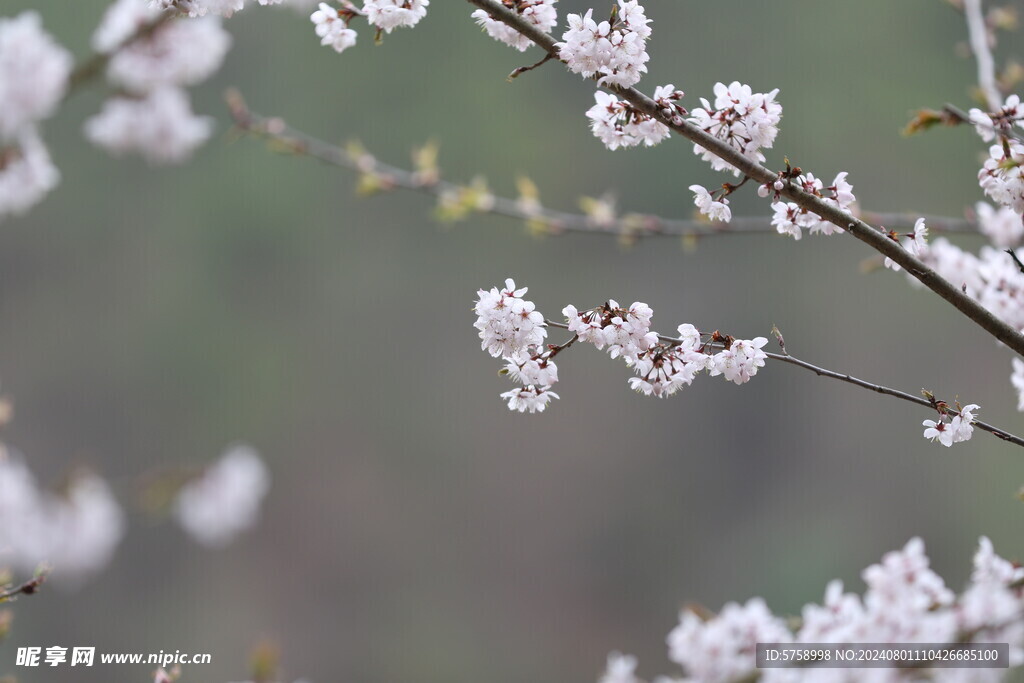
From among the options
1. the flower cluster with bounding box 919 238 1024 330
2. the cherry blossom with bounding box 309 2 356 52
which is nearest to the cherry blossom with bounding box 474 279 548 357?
the cherry blossom with bounding box 309 2 356 52

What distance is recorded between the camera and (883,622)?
1.00 m

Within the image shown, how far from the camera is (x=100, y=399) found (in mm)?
8070

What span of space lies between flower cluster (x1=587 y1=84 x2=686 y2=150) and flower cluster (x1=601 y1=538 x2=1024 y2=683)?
0.49 meters

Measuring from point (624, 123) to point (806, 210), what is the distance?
0.18 meters

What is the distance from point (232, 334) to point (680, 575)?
4.70 metres

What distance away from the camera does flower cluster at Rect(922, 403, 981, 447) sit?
0.78m

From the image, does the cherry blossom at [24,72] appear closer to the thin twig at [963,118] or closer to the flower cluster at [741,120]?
the flower cluster at [741,120]

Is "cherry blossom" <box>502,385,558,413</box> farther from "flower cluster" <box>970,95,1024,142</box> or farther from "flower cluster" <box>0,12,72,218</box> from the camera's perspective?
"flower cluster" <box>0,12,72,218</box>

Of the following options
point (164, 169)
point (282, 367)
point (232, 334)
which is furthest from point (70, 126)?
point (282, 367)

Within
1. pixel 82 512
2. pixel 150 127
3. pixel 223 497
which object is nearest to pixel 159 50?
pixel 150 127

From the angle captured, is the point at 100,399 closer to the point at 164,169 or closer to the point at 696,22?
the point at 164,169

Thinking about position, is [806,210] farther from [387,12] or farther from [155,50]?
[155,50]

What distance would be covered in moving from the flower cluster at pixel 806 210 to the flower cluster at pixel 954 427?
20cm

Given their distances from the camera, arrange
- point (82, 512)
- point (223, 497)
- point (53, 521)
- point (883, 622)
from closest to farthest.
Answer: point (883, 622)
point (53, 521)
point (82, 512)
point (223, 497)
